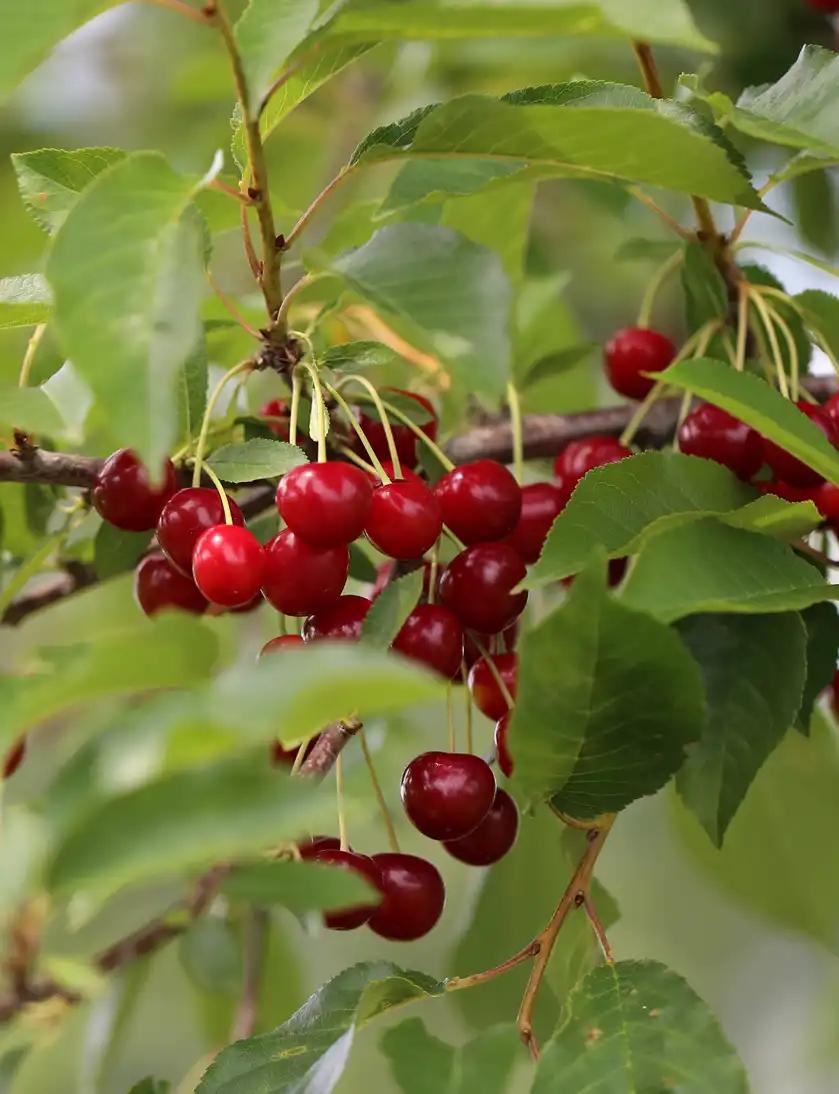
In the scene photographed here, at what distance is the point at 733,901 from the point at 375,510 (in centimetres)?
83

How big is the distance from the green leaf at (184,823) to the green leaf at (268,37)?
0.33 meters

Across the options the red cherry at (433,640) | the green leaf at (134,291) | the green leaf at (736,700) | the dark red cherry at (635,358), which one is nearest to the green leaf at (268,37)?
the green leaf at (134,291)

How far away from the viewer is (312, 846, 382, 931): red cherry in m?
0.67

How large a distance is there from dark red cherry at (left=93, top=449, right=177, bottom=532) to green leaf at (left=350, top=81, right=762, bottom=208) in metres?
0.21

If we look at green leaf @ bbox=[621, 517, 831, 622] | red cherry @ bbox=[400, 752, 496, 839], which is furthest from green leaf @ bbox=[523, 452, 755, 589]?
red cherry @ bbox=[400, 752, 496, 839]

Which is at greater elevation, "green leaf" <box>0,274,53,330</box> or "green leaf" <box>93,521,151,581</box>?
"green leaf" <box>0,274,53,330</box>

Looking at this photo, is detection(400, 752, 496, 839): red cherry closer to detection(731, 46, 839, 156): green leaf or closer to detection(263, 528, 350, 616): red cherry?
detection(263, 528, 350, 616): red cherry

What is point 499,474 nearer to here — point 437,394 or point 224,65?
point 437,394

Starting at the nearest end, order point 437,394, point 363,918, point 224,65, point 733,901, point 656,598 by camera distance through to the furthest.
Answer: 1. point 656,598
2. point 363,918
3. point 437,394
4. point 733,901
5. point 224,65

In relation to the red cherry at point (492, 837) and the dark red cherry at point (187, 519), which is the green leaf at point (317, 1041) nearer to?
the red cherry at point (492, 837)

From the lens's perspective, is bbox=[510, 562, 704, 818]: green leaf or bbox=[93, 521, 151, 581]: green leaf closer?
bbox=[510, 562, 704, 818]: green leaf

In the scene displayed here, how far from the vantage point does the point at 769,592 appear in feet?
2.10

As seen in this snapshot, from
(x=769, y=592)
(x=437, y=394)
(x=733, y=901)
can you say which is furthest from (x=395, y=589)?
(x=733, y=901)

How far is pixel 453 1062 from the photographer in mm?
611
